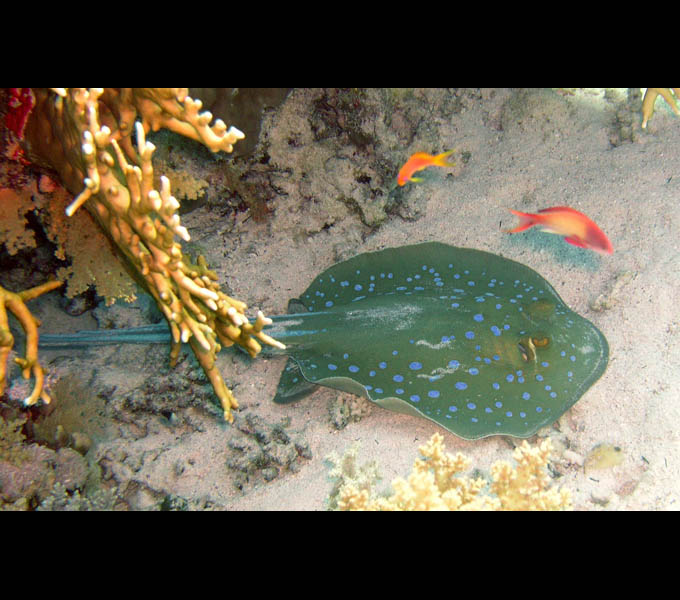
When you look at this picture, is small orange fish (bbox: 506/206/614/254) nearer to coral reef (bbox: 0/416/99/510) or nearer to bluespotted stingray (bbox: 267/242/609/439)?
bluespotted stingray (bbox: 267/242/609/439)

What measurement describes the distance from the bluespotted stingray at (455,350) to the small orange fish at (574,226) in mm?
658

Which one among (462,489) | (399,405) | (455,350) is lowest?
(462,489)

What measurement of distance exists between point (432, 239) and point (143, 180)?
4.13 meters

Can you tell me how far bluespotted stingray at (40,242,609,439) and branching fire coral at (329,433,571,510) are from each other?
1.69 ft

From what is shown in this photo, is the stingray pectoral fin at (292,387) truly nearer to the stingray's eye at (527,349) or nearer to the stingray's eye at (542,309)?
the stingray's eye at (527,349)

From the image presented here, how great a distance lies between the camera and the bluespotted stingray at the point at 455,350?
3938mm

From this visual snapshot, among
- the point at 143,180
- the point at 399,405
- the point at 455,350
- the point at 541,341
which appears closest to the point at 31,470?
the point at 143,180

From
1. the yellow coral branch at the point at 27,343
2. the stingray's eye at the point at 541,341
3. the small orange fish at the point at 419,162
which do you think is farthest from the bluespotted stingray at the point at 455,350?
the small orange fish at the point at 419,162

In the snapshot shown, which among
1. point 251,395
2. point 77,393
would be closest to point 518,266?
point 251,395

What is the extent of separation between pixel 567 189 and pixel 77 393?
6.62 meters

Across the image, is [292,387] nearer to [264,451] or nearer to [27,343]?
[264,451]

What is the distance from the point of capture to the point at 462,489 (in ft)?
10.5

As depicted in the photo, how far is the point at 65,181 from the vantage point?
3594mm

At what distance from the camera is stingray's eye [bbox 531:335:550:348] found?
409 centimetres
